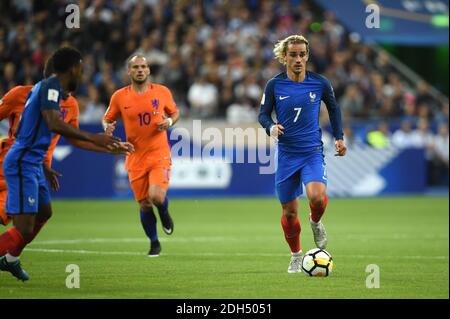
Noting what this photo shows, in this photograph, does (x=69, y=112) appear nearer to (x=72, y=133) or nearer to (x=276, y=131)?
(x=72, y=133)

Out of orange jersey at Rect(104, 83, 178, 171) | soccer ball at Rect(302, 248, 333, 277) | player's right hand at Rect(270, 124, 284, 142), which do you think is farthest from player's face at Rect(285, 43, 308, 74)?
orange jersey at Rect(104, 83, 178, 171)

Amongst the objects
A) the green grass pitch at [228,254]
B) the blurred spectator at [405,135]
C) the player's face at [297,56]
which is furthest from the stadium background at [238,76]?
the player's face at [297,56]

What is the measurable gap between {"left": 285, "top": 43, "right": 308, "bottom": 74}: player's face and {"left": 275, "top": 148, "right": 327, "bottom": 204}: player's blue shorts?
38.6 inches

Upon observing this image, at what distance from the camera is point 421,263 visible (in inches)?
468

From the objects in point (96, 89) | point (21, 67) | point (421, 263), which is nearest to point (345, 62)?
point (96, 89)

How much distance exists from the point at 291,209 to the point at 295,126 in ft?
3.17

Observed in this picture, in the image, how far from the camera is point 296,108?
10852 millimetres

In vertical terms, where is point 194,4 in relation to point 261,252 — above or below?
above

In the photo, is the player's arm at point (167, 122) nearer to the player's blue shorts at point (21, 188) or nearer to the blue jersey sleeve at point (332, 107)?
the blue jersey sleeve at point (332, 107)

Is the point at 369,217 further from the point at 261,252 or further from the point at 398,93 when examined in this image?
the point at 398,93

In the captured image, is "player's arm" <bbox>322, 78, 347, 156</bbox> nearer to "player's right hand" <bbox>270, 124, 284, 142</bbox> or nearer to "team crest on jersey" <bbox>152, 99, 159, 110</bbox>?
"player's right hand" <bbox>270, 124, 284, 142</bbox>

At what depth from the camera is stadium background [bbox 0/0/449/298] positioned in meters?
22.4

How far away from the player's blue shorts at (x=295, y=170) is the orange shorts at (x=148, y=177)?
87.8 inches

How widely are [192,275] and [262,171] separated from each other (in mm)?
13634
